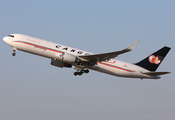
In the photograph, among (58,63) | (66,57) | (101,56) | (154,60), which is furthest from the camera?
(154,60)

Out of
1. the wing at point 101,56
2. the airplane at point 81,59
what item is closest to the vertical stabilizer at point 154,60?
the airplane at point 81,59

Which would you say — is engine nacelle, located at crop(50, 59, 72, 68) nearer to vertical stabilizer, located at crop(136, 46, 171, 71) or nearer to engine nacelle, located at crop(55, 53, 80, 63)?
engine nacelle, located at crop(55, 53, 80, 63)

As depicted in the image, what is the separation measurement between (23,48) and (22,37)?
1.85 m

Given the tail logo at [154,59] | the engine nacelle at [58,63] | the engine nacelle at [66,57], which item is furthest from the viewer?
the tail logo at [154,59]

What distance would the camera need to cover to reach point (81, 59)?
4438cm

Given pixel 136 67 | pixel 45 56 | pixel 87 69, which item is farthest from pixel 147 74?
pixel 45 56

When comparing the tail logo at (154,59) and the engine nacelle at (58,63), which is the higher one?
the tail logo at (154,59)

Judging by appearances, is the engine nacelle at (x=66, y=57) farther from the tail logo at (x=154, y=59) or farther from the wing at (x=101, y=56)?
the tail logo at (x=154, y=59)

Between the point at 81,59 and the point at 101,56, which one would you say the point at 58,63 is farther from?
the point at 101,56

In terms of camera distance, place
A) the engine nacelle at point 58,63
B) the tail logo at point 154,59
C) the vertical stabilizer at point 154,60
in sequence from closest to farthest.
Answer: the engine nacelle at point 58,63, the vertical stabilizer at point 154,60, the tail logo at point 154,59

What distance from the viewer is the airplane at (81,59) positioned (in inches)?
1702

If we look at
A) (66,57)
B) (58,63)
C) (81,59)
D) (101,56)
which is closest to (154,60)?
(101,56)

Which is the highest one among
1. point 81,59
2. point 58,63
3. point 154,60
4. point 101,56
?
point 154,60

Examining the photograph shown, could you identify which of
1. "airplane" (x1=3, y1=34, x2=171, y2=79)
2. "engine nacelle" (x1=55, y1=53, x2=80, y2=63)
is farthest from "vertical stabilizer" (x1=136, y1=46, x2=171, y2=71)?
"engine nacelle" (x1=55, y1=53, x2=80, y2=63)
